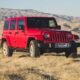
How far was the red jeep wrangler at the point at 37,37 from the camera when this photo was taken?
1614 cm

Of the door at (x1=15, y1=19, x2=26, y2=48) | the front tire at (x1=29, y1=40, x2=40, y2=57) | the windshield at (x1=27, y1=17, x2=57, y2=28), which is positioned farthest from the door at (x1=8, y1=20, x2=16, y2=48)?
the front tire at (x1=29, y1=40, x2=40, y2=57)

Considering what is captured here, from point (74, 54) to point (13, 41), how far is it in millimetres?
3133

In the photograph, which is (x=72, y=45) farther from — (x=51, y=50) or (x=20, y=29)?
(x=20, y=29)

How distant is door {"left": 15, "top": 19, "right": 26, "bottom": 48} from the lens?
56.2 ft

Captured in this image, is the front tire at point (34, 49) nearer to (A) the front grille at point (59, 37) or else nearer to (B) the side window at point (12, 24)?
(A) the front grille at point (59, 37)

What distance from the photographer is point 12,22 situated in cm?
1864

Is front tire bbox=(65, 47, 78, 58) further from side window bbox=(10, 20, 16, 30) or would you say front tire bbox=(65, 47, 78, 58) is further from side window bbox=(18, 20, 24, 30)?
side window bbox=(10, 20, 16, 30)

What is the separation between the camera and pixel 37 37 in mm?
16141

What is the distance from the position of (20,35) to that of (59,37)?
2.02 meters

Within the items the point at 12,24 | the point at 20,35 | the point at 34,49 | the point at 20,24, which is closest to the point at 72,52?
the point at 34,49

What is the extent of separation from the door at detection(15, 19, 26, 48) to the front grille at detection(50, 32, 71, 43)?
1457 millimetres

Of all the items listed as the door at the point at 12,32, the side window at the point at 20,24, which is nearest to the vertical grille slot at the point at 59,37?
the side window at the point at 20,24

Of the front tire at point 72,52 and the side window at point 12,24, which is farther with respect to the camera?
the side window at point 12,24

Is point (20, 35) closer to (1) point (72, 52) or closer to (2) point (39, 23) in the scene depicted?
(2) point (39, 23)
